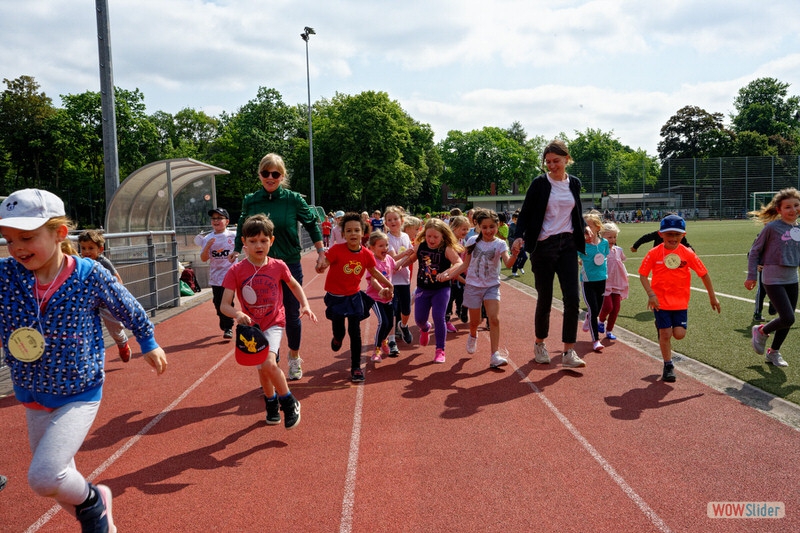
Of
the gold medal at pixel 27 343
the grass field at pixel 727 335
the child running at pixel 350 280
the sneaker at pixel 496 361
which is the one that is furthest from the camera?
the sneaker at pixel 496 361

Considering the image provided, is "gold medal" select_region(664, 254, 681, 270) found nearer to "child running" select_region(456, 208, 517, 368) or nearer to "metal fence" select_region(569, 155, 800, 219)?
"child running" select_region(456, 208, 517, 368)

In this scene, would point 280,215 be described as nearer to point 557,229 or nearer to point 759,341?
point 557,229

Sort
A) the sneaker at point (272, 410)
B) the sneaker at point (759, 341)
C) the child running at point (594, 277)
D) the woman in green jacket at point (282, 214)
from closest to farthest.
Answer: the sneaker at point (272, 410)
the woman in green jacket at point (282, 214)
the sneaker at point (759, 341)
the child running at point (594, 277)

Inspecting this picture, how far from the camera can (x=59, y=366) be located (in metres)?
2.59

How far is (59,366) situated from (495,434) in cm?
313

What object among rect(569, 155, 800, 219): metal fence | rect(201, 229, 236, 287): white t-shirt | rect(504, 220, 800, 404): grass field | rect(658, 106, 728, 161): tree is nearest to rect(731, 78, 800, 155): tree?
rect(658, 106, 728, 161): tree

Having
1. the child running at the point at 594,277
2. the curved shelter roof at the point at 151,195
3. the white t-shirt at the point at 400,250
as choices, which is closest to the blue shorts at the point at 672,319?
the child running at the point at 594,277

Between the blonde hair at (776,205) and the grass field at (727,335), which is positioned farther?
the blonde hair at (776,205)

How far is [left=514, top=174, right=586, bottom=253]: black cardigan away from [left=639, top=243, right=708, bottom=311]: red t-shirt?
74 cm

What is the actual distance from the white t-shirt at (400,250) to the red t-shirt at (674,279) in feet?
10.2

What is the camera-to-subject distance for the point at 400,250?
25.4 ft

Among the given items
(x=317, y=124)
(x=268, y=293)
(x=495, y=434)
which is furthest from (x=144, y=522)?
(x=317, y=124)

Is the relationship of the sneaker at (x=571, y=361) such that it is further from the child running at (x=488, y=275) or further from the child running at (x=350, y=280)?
the child running at (x=350, y=280)

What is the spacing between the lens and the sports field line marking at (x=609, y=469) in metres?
3.12
